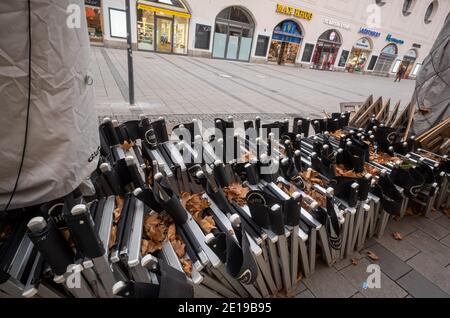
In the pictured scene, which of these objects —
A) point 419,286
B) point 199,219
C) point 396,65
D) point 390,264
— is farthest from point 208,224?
point 396,65

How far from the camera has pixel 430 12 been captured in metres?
26.6

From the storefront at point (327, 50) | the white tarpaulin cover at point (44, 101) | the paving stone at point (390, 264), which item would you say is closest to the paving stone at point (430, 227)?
the paving stone at point (390, 264)

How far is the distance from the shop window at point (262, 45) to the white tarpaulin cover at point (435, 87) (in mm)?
16527

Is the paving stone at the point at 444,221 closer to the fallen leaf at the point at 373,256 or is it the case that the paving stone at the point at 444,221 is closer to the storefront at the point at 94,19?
the fallen leaf at the point at 373,256

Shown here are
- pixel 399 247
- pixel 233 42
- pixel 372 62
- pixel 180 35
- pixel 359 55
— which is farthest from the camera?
pixel 372 62

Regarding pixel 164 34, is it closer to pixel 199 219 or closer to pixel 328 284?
pixel 199 219

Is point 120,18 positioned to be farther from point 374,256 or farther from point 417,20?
point 417,20

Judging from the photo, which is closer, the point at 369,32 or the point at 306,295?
the point at 306,295

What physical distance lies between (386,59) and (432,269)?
31928 mm

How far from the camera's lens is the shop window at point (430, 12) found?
2594 centimetres

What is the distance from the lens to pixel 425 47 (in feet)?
93.7

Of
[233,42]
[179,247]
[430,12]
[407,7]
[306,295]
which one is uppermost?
[430,12]

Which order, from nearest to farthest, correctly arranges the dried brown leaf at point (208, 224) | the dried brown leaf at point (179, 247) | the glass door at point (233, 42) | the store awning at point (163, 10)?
1. the dried brown leaf at point (179, 247)
2. the dried brown leaf at point (208, 224)
3. the store awning at point (163, 10)
4. the glass door at point (233, 42)

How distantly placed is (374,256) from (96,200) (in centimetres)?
268
